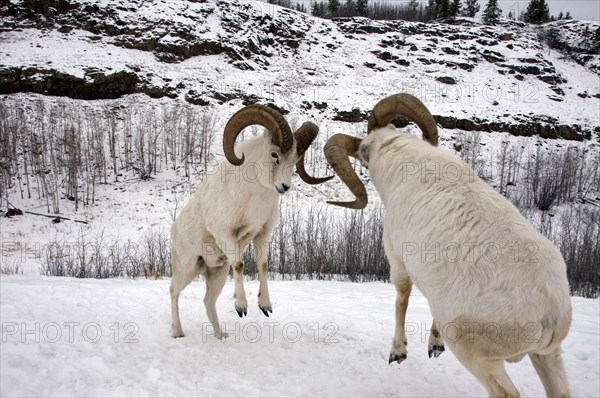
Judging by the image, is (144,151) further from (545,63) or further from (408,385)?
(545,63)

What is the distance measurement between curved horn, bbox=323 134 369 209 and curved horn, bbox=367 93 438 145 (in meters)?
0.51

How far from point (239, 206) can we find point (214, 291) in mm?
1683

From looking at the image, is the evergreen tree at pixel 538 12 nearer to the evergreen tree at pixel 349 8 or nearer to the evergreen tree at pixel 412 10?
the evergreen tree at pixel 412 10

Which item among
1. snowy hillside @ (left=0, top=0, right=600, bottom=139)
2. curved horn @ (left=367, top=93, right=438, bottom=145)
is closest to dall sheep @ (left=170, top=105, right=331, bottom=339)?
curved horn @ (left=367, top=93, right=438, bottom=145)

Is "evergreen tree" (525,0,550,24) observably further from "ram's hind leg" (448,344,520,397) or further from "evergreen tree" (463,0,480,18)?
"ram's hind leg" (448,344,520,397)

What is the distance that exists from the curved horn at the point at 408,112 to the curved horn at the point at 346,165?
51cm

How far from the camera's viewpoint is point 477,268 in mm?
2895

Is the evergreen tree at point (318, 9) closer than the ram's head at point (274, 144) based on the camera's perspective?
No

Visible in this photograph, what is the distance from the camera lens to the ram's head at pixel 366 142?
16.0 feet

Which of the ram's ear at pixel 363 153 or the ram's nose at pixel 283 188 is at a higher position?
the ram's ear at pixel 363 153

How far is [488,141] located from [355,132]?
14.8 m

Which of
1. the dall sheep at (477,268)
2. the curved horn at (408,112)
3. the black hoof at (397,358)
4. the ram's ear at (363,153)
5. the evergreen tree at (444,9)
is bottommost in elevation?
the black hoof at (397,358)

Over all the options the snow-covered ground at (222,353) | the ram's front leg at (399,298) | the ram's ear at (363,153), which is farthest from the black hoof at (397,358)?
the ram's ear at (363,153)

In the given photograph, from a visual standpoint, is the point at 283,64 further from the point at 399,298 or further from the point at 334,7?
the point at 399,298
